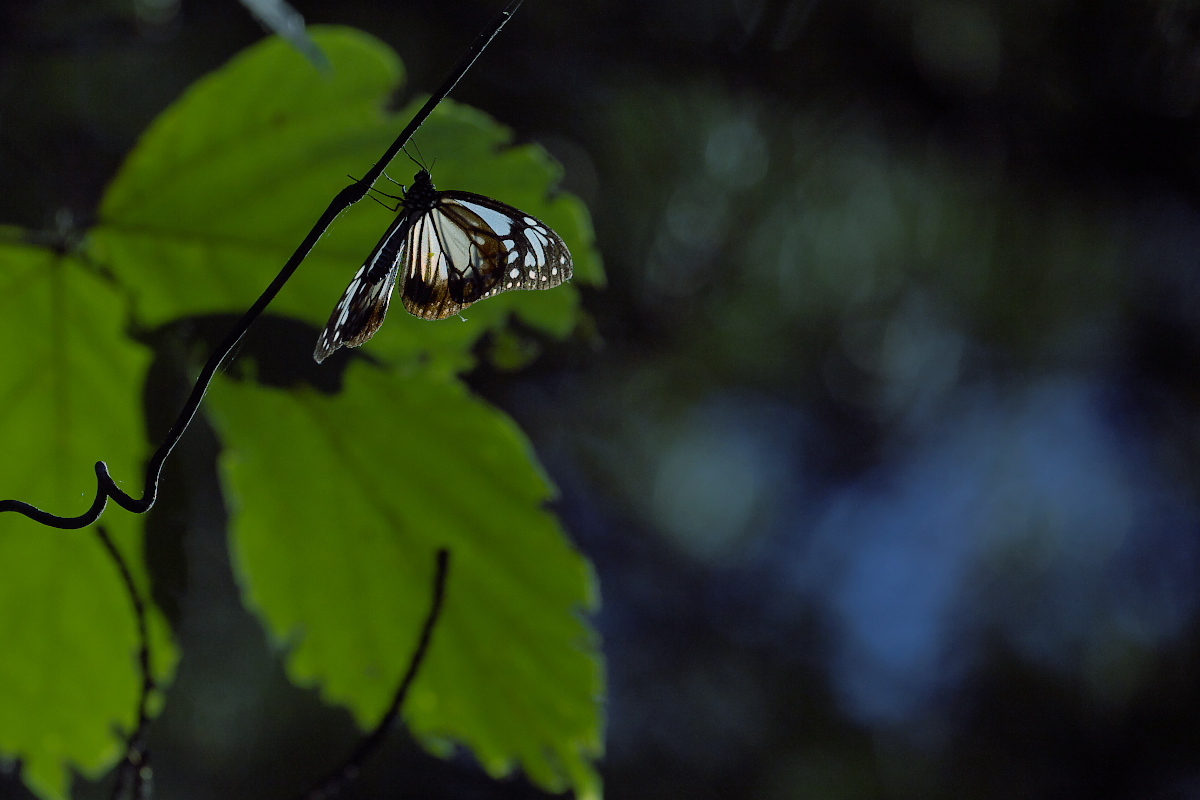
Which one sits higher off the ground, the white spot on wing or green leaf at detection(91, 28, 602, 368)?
the white spot on wing

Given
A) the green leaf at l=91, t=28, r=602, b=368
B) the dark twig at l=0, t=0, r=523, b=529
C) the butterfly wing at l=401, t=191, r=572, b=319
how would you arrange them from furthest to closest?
the green leaf at l=91, t=28, r=602, b=368
the butterfly wing at l=401, t=191, r=572, b=319
the dark twig at l=0, t=0, r=523, b=529

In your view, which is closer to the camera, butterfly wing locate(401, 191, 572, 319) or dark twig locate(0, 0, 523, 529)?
dark twig locate(0, 0, 523, 529)

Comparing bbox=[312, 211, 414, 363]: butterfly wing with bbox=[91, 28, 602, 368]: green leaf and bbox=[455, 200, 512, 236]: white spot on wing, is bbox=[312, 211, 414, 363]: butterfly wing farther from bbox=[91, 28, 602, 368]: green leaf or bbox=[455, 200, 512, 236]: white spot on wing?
bbox=[91, 28, 602, 368]: green leaf

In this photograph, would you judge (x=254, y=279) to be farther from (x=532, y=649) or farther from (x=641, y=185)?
(x=641, y=185)

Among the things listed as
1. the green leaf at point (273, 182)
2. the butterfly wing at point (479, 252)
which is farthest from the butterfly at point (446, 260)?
the green leaf at point (273, 182)

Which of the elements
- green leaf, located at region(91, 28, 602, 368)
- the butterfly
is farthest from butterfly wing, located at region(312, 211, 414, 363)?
green leaf, located at region(91, 28, 602, 368)

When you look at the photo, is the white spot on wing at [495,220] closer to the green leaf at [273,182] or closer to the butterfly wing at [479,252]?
the butterfly wing at [479,252]

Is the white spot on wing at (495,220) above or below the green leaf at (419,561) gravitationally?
above

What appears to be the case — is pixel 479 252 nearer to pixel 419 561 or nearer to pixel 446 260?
pixel 446 260

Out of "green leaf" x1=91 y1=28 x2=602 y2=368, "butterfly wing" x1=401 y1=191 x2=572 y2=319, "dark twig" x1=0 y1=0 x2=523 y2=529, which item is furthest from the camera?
"green leaf" x1=91 y1=28 x2=602 y2=368
